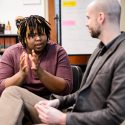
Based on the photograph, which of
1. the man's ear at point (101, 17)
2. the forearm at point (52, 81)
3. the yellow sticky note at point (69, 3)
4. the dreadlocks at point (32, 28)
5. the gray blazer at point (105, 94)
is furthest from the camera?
the yellow sticky note at point (69, 3)

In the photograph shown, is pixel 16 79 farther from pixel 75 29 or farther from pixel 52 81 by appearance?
pixel 75 29

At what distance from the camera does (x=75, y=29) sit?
13.4ft

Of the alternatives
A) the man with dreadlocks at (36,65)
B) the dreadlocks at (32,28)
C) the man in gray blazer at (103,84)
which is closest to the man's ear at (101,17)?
the man in gray blazer at (103,84)

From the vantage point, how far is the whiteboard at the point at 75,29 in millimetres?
4016

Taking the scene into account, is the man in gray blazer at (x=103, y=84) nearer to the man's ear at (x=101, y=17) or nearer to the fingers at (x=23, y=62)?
the man's ear at (x=101, y=17)

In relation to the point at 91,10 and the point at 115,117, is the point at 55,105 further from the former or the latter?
the point at 91,10

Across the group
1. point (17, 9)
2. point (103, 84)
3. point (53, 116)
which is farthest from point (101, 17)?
point (17, 9)

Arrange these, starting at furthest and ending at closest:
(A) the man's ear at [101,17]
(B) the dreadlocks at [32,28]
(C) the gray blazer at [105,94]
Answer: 1. (B) the dreadlocks at [32,28]
2. (A) the man's ear at [101,17]
3. (C) the gray blazer at [105,94]

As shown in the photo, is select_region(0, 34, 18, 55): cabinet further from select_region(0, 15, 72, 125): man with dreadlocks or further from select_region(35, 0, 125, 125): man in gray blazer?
select_region(35, 0, 125, 125): man in gray blazer

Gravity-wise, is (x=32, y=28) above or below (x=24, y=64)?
above

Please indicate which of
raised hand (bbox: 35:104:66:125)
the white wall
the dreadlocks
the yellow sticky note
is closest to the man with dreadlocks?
the dreadlocks

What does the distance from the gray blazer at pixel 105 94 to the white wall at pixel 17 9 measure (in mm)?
3320

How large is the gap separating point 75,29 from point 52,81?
2434mm

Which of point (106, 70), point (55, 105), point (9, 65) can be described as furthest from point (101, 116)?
point (9, 65)
